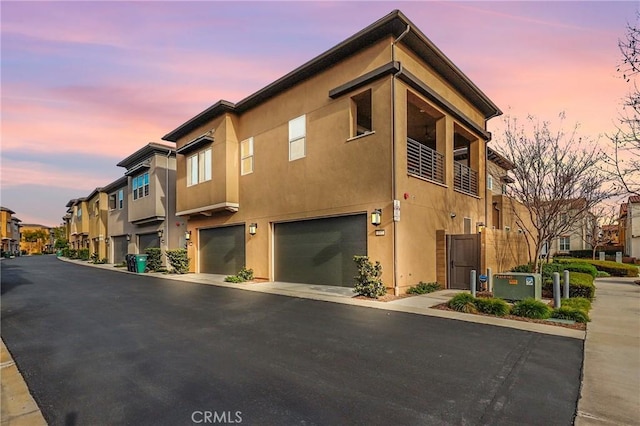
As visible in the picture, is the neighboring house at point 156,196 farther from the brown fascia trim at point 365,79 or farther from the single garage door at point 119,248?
the brown fascia trim at point 365,79

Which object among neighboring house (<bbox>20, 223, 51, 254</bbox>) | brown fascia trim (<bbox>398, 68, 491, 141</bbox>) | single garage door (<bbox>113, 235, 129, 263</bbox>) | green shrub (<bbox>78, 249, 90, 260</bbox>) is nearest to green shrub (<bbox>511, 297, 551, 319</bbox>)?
brown fascia trim (<bbox>398, 68, 491, 141</bbox>)

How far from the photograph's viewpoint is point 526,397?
3.77 meters

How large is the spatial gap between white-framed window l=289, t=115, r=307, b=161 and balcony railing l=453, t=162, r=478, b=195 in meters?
6.69

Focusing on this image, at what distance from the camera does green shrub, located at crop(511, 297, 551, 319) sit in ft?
24.5

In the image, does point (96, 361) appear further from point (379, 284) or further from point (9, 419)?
point (379, 284)

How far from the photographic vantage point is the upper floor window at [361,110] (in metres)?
12.2

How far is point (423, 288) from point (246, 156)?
10303 millimetres

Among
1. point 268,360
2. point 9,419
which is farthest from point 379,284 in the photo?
point 9,419

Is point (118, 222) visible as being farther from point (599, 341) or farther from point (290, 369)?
point (599, 341)

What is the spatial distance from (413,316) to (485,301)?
187cm

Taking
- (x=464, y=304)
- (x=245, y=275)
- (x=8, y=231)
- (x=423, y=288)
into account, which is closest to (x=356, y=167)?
(x=423, y=288)

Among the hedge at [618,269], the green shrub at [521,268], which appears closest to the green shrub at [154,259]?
the green shrub at [521,268]

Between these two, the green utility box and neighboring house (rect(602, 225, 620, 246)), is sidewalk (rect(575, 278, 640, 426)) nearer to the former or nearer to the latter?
the green utility box

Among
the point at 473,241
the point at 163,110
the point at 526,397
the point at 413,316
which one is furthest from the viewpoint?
the point at 163,110
